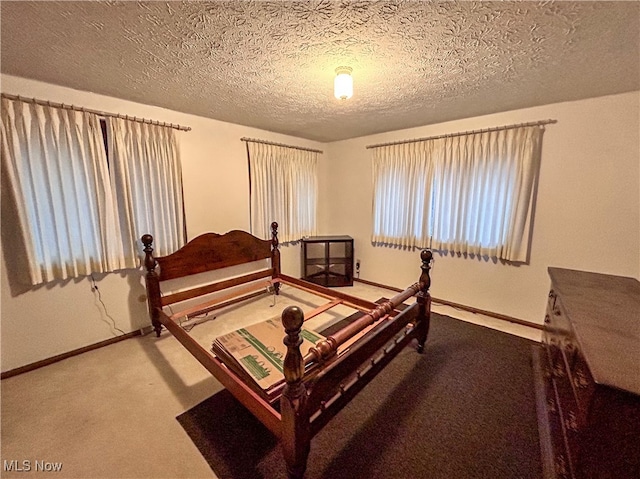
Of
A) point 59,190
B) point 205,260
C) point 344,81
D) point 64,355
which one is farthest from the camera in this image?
point 205,260

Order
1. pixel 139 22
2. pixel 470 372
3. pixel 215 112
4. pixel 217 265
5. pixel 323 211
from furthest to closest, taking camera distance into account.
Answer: pixel 323 211 < pixel 217 265 < pixel 215 112 < pixel 470 372 < pixel 139 22

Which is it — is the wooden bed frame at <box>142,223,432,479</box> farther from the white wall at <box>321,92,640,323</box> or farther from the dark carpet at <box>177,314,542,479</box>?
the white wall at <box>321,92,640,323</box>

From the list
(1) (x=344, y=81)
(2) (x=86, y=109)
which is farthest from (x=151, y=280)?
(1) (x=344, y=81)

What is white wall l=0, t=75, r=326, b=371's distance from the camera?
2.10m

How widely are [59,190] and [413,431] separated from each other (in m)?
3.39

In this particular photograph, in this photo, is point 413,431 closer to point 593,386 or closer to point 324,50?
point 593,386

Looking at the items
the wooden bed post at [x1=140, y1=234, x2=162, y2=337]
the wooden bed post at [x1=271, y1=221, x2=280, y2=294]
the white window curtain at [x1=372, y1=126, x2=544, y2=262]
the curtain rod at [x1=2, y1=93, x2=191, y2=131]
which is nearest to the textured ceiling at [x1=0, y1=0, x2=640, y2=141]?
the curtain rod at [x1=2, y1=93, x2=191, y2=131]

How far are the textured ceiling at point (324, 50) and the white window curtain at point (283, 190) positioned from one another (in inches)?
46.9

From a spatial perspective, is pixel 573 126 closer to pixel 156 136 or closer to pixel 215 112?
pixel 215 112

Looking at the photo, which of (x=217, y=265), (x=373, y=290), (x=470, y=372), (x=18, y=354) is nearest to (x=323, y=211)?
(x=373, y=290)

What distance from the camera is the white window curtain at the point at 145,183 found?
2486 millimetres

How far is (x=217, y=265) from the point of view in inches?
125

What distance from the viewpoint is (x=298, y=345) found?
1.11 m

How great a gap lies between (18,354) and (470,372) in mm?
3867
